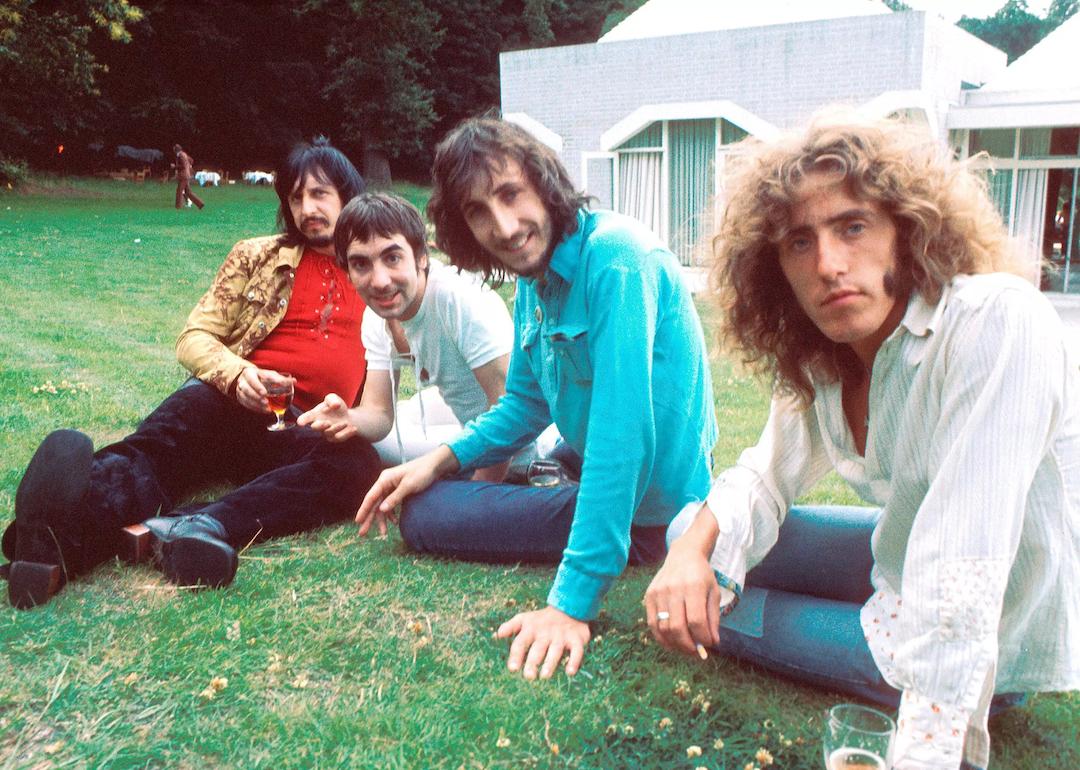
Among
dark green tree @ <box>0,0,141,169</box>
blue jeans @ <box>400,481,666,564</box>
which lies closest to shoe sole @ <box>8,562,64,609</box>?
blue jeans @ <box>400,481,666,564</box>

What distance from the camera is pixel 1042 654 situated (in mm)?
2068

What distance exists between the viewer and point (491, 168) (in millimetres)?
2891

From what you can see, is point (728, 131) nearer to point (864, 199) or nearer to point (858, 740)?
point (864, 199)

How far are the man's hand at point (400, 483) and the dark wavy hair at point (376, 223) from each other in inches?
35.7

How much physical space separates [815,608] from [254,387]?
8.31 feet

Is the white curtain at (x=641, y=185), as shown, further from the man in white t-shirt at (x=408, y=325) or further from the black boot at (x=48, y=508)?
the black boot at (x=48, y=508)

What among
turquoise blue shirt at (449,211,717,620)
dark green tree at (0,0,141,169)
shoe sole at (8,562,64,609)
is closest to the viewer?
turquoise blue shirt at (449,211,717,620)

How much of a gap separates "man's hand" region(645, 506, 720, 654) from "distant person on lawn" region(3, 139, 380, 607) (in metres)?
1.73

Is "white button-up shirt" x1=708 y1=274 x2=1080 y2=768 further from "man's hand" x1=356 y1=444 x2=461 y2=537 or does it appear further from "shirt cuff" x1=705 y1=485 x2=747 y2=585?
"man's hand" x1=356 y1=444 x2=461 y2=537

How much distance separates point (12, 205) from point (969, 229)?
80.1 ft

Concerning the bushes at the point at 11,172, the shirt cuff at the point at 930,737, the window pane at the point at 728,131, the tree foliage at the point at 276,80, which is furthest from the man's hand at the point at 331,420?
the tree foliage at the point at 276,80

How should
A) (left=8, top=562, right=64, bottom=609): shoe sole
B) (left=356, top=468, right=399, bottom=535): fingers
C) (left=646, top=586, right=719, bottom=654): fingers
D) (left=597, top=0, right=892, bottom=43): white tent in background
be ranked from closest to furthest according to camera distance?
(left=646, top=586, right=719, bottom=654): fingers → (left=8, top=562, right=64, bottom=609): shoe sole → (left=356, top=468, right=399, bottom=535): fingers → (left=597, top=0, right=892, bottom=43): white tent in background

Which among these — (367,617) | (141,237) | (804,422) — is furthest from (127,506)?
(141,237)

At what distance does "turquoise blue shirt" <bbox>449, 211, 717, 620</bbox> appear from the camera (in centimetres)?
273
